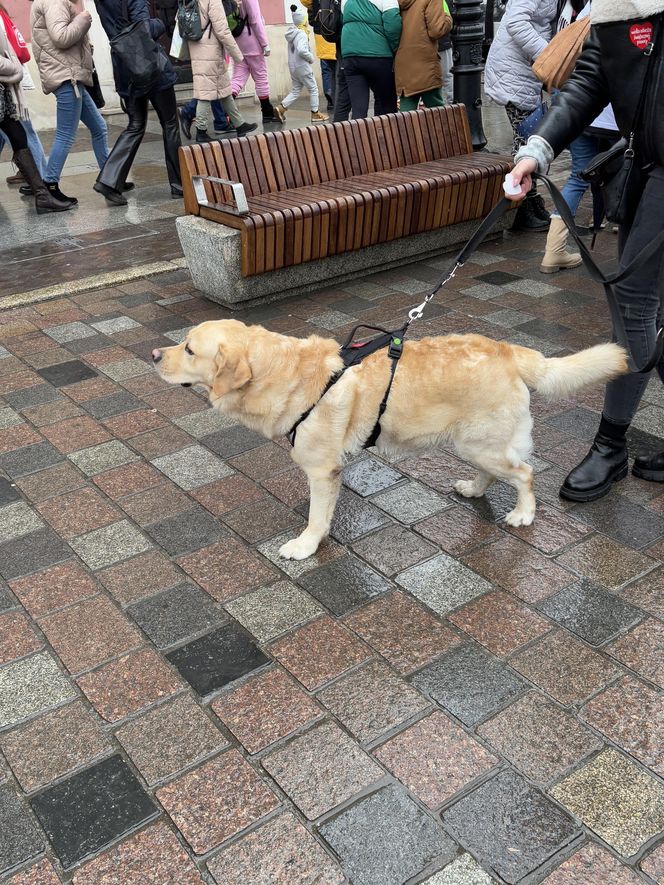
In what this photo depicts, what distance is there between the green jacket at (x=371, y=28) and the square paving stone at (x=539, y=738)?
25.2ft

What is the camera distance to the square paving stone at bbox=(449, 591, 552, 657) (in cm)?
305

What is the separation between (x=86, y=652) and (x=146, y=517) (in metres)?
0.95

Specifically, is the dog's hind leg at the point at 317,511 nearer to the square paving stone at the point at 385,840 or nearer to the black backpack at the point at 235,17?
the square paving stone at the point at 385,840

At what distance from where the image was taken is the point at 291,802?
8.04ft

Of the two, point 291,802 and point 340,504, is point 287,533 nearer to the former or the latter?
point 340,504

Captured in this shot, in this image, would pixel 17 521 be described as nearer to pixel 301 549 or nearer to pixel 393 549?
pixel 301 549

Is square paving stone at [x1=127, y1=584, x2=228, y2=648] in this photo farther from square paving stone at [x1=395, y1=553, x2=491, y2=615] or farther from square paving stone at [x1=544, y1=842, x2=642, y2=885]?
square paving stone at [x1=544, y1=842, x2=642, y2=885]

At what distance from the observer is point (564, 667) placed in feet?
9.56

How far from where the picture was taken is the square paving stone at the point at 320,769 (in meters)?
2.46

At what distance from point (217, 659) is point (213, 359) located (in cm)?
119

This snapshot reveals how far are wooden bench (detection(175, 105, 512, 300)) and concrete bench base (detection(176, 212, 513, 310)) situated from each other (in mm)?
76

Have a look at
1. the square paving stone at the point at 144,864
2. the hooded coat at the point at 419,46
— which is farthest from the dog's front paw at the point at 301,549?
the hooded coat at the point at 419,46

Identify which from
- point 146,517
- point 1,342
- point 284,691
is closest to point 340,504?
point 146,517

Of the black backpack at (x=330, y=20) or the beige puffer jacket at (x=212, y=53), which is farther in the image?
the black backpack at (x=330, y=20)
